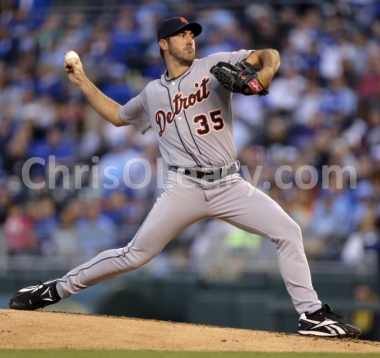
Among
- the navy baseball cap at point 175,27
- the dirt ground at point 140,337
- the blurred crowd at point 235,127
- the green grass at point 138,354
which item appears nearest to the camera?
the green grass at point 138,354

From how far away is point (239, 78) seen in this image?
3463 millimetres

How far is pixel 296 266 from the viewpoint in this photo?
375 cm

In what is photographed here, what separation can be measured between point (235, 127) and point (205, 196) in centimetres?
460

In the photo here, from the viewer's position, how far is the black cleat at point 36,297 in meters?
4.21

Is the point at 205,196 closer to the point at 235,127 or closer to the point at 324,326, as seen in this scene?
the point at 324,326

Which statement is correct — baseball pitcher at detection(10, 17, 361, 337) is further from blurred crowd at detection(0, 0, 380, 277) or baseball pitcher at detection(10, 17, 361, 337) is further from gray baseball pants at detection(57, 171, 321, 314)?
blurred crowd at detection(0, 0, 380, 277)

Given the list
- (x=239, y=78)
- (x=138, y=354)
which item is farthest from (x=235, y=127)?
(x=138, y=354)

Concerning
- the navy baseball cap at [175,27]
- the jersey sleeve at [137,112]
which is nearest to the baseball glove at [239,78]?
the navy baseball cap at [175,27]

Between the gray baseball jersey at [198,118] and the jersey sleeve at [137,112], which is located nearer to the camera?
the gray baseball jersey at [198,118]

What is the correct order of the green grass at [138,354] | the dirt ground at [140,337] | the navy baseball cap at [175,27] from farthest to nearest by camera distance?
the navy baseball cap at [175,27] → the dirt ground at [140,337] → the green grass at [138,354]

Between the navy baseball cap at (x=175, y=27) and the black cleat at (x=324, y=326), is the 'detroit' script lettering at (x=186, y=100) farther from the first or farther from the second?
the black cleat at (x=324, y=326)

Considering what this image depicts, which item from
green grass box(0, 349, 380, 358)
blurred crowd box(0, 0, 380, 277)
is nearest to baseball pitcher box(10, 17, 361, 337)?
green grass box(0, 349, 380, 358)

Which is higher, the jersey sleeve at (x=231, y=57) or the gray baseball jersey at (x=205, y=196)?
the jersey sleeve at (x=231, y=57)

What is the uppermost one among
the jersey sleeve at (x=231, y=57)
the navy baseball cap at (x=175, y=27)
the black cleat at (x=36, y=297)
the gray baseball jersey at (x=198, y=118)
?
the navy baseball cap at (x=175, y=27)
